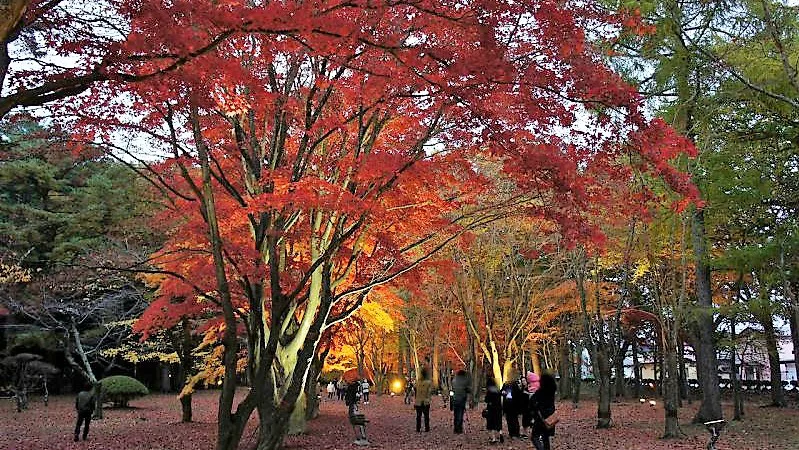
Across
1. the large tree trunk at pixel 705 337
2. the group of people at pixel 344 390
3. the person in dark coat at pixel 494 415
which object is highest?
the large tree trunk at pixel 705 337

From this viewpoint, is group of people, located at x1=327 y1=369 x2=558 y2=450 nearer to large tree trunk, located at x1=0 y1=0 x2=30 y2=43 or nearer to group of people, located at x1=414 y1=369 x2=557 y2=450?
group of people, located at x1=414 y1=369 x2=557 y2=450

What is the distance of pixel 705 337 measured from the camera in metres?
15.5

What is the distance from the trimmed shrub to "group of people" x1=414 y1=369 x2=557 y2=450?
16440 mm

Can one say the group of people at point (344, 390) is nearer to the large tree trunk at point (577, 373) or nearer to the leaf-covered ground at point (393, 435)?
the large tree trunk at point (577, 373)

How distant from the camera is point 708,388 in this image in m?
14.8

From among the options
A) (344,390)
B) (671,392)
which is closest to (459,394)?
(671,392)

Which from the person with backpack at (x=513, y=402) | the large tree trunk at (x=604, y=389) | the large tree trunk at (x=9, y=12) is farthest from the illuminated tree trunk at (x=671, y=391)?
the large tree trunk at (x=9, y=12)

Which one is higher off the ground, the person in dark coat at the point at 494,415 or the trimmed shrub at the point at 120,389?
the person in dark coat at the point at 494,415

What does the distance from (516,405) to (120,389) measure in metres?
20.3

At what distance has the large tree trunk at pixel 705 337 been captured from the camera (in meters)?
14.6

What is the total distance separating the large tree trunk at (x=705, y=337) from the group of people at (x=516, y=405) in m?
4.46

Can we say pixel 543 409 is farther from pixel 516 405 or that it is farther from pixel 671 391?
pixel 671 391

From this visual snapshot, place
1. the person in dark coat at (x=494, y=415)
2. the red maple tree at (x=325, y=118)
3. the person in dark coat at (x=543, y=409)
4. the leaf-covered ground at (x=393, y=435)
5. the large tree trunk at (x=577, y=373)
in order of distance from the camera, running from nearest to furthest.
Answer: the red maple tree at (x=325, y=118) → the person in dark coat at (x=543, y=409) → the person in dark coat at (x=494, y=415) → the leaf-covered ground at (x=393, y=435) → the large tree trunk at (x=577, y=373)

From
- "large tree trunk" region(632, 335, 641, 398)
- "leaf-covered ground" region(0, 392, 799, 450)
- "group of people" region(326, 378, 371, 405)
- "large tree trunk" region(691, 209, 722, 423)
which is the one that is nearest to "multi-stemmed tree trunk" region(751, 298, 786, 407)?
"large tree trunk" region(691, 209, 722, 423)
